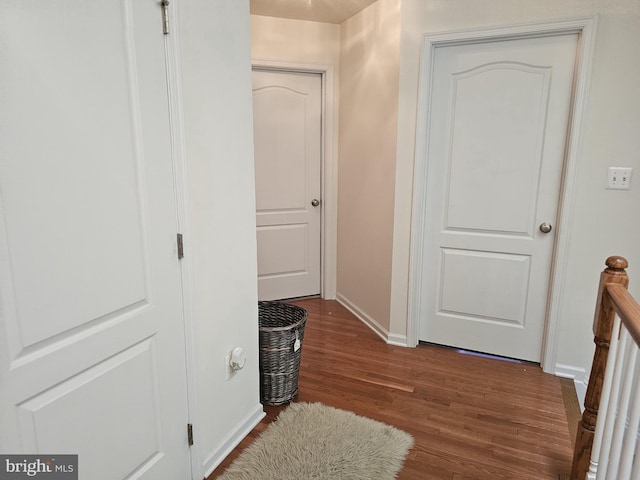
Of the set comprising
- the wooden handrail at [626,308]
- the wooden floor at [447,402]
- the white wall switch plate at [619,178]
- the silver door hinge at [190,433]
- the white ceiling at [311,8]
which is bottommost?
the wooden floor at [447,402]

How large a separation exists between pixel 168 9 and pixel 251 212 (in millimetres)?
877

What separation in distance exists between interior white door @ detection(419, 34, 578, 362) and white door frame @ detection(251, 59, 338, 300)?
3.76 ft

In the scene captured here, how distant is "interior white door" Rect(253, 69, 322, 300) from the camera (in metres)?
3.58

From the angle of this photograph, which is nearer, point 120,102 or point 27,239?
point 27,239

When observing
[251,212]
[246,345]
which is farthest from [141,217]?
[246,345]

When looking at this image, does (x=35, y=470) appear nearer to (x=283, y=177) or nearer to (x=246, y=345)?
(x=246, y=345)

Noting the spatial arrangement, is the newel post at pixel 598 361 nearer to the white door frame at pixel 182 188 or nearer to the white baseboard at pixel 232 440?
the white baseboard at pixel 232 440

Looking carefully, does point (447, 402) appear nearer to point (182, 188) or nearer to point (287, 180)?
point (182, 188)

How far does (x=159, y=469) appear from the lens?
5.05ft

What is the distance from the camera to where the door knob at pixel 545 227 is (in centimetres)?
254

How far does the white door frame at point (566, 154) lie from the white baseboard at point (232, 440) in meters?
1.28

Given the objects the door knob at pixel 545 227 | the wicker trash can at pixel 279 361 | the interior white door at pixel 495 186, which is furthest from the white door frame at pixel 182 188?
the door knob at pixel 545 227

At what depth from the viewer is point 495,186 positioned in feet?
8.66

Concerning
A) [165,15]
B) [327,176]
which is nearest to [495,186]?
[327,176]
